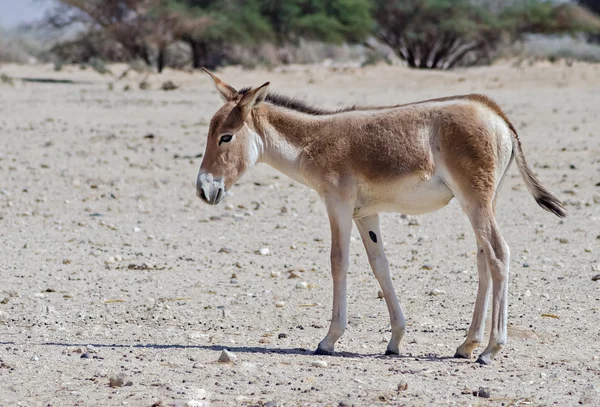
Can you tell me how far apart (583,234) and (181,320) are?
5.17m

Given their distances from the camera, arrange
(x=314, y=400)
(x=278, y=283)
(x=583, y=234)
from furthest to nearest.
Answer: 1. (x=583, y=234)
2. (x=278, y=283)
3. (x=314, y=400)

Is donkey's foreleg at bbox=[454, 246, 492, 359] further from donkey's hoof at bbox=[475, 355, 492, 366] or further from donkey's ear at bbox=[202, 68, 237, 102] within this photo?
donkey's ear at bbox=[202, 68, 237, 102]

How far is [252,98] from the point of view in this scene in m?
6.93

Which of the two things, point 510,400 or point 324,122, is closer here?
point 510,400

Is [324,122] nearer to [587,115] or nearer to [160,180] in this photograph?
[160,180]

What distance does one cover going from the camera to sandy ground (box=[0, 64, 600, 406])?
6113 mm

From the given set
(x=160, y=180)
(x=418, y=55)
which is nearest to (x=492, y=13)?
(x=418, y=55)

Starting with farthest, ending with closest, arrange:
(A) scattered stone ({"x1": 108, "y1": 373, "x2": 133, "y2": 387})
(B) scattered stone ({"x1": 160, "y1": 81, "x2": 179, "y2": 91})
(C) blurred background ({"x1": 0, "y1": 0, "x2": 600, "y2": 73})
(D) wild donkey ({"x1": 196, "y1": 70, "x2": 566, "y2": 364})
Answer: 1. (C) blurred background ({"x1": 0, "y1": 0, "x2": 600, "y2": 73})
2. (B) scattered stone ({"x1": 160, "y1": 81, "x2": 179, "y2": 91})
3. (D) wild donkey ({"x1": 196, "y1": 70, "x2": 566, "y2": 364})
4. (A) scattered stone ({"x1": 108, "y1": 373, "x2": 133, "y2": 387})

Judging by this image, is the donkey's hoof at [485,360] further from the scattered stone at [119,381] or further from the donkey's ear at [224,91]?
the donkey's ear at [224,91]

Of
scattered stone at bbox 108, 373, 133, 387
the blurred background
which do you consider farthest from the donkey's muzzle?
the blurred background

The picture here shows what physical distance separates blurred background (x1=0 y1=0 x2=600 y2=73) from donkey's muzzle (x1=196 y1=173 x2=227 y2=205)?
33.5m

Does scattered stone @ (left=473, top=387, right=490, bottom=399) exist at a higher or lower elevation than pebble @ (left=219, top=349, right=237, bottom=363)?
higher

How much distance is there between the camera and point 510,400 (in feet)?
19.2

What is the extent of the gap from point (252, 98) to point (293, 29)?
3968cm
